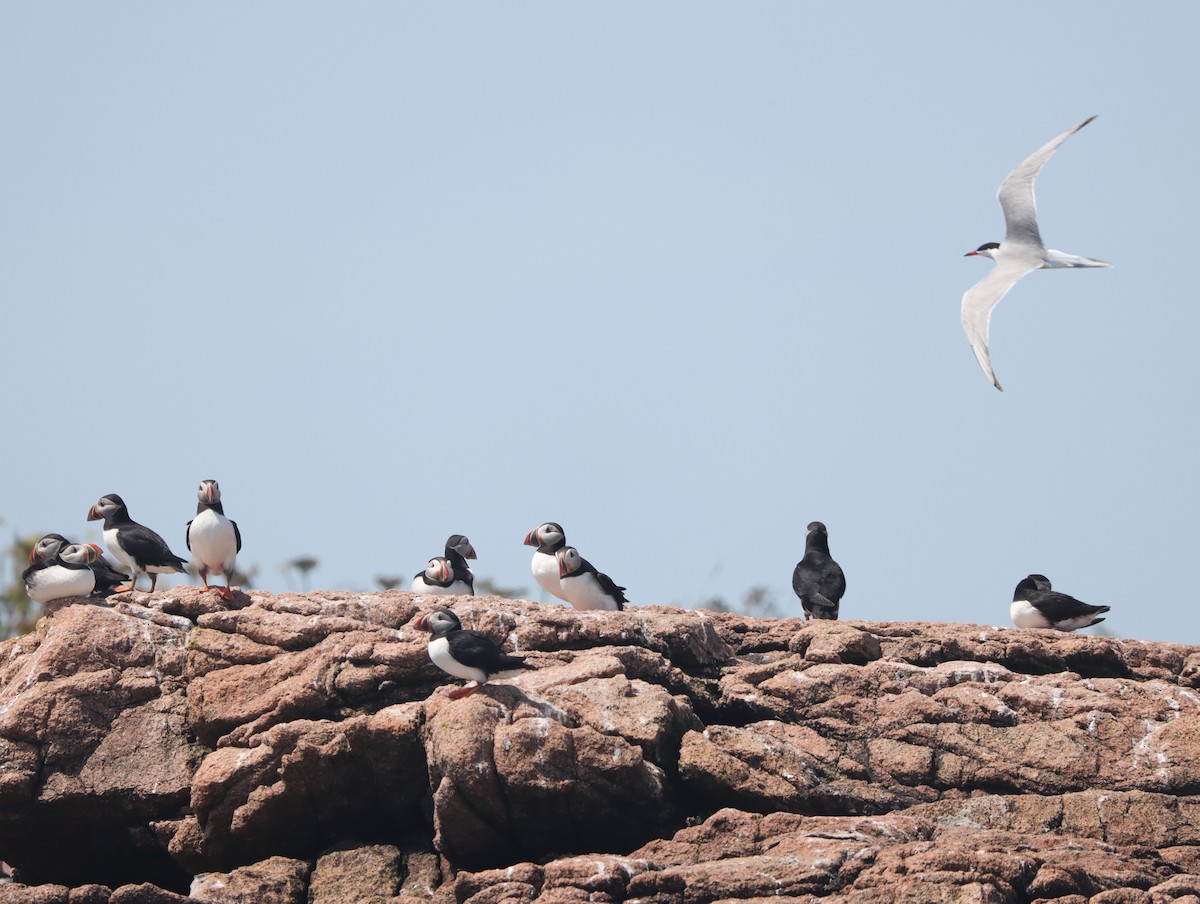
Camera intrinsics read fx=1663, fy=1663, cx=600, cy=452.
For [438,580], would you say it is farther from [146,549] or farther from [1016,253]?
[1016,253]

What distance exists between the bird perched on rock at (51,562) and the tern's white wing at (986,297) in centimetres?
1095

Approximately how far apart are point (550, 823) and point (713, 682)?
7.88 ft

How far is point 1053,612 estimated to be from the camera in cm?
1736

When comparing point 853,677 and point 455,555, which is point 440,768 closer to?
point 853,677

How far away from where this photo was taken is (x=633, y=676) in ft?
47.9

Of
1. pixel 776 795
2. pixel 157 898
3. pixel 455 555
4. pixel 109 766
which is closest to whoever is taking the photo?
pixel 157 898

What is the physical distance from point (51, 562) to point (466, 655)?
4.59 m

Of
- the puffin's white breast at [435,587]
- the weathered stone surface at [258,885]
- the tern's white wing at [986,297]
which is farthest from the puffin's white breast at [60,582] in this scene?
the tern's white wing at [986,297]

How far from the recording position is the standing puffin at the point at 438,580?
1742 cm

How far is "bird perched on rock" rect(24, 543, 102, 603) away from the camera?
50.6 ft

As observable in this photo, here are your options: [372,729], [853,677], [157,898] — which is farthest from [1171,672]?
[157,898]

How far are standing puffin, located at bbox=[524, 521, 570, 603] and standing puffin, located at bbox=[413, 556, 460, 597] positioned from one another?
88 centimetres

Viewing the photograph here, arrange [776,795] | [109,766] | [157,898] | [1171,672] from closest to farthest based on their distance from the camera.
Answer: [157,898] < [776,795] < [109,766] < [1171,672]

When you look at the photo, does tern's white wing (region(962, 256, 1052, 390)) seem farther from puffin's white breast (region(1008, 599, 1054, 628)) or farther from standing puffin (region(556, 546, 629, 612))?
standing puffin (region(556, 546, 629, 612))
